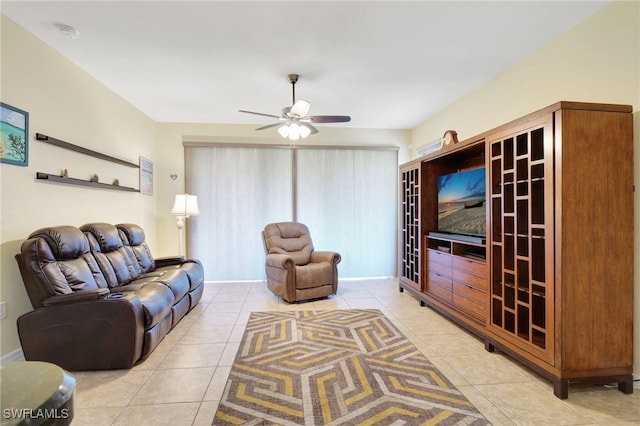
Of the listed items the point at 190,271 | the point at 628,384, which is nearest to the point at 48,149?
the point at 190,271

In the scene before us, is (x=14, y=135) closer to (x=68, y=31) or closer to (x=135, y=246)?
(x=68, y=31)

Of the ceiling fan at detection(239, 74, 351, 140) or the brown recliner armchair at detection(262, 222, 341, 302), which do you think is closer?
the ceiling fan at detection(239, 74, 351, 140)

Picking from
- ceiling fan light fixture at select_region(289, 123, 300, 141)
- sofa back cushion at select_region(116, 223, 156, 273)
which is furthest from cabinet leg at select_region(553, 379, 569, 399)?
sofa back cushion at select_region(116, 223, 156, 273)

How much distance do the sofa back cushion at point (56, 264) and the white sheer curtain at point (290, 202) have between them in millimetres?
2439

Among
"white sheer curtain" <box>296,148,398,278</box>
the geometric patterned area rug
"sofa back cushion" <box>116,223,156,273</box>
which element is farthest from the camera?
"white sheer curtain" <box>296,148,398,278</box>

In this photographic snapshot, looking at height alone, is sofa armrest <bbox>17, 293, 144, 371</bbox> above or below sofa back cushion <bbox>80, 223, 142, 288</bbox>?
below

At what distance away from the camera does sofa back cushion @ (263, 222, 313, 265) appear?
14.6 ft

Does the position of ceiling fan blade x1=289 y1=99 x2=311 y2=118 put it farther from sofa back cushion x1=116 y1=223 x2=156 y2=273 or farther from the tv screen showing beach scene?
sofa back cushion x1=116 y1=223 x2=156 y2=273

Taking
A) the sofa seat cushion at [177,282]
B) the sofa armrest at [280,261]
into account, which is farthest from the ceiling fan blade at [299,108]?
the sofa seat cushion at [177,282]

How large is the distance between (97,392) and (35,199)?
5.57 ft

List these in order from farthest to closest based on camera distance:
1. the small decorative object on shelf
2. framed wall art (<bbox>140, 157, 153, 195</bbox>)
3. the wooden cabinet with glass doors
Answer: framed wall art (<bbox>140, 157, 153, 195</bbox>) → the small decorative object on shelf → the wooden cabinet with glass doors

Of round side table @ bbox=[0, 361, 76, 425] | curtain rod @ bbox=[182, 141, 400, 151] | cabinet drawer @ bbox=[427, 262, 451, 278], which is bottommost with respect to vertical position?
cabinet drawer @ bbox=[427, 262, 451, 278]

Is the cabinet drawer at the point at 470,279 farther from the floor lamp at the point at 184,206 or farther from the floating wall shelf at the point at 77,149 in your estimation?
the floating wall shelf at the point at 77,149

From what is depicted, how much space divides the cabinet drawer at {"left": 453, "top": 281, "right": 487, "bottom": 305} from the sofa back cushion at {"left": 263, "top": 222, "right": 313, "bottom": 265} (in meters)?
2.11
